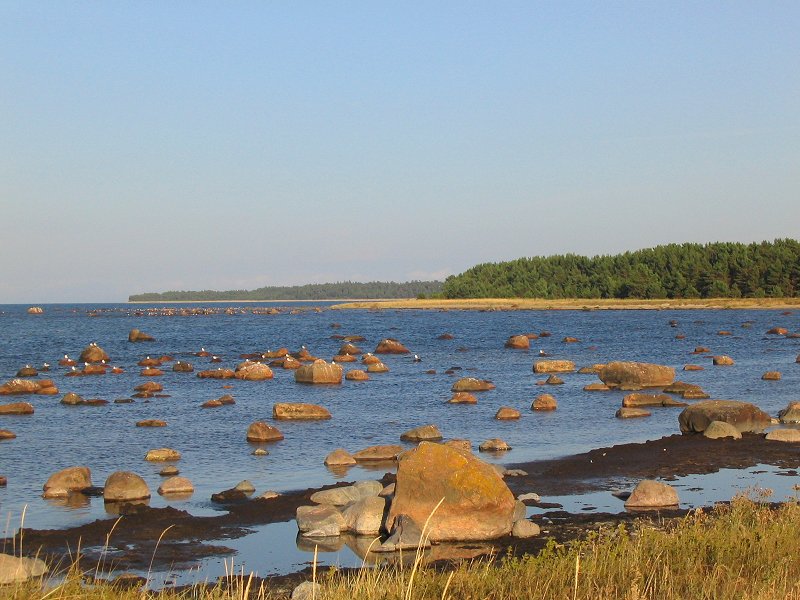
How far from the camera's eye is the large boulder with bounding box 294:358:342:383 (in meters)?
47.4

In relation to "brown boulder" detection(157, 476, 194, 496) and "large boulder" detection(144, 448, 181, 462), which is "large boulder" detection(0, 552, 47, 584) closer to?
"brown boulder" detection(157, 476, 194, 496)

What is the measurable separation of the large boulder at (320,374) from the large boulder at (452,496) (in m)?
29.7

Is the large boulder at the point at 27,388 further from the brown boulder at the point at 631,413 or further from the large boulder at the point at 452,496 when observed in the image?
the large boulder at the point at 452,496

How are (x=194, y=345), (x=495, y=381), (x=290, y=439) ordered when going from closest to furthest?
(x=290, y=439)
(x=495, y=381)
(x=194, y=345)

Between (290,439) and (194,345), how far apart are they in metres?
57.7

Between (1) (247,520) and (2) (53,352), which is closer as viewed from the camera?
(1) (247,520)

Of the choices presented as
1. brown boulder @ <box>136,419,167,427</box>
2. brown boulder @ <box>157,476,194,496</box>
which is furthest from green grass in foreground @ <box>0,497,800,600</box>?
brown boulder @ <box>136,419,167,427</box>

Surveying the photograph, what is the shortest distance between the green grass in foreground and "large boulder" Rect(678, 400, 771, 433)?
1638 centimetres

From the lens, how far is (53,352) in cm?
7662

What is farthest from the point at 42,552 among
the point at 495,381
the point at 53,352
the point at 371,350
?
the point at 53,352

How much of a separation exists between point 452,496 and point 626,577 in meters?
7.02

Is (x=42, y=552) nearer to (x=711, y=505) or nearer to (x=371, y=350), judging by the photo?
(x=711, y=505)

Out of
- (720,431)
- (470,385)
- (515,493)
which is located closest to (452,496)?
(515,493)

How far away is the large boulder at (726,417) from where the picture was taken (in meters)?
28.7
